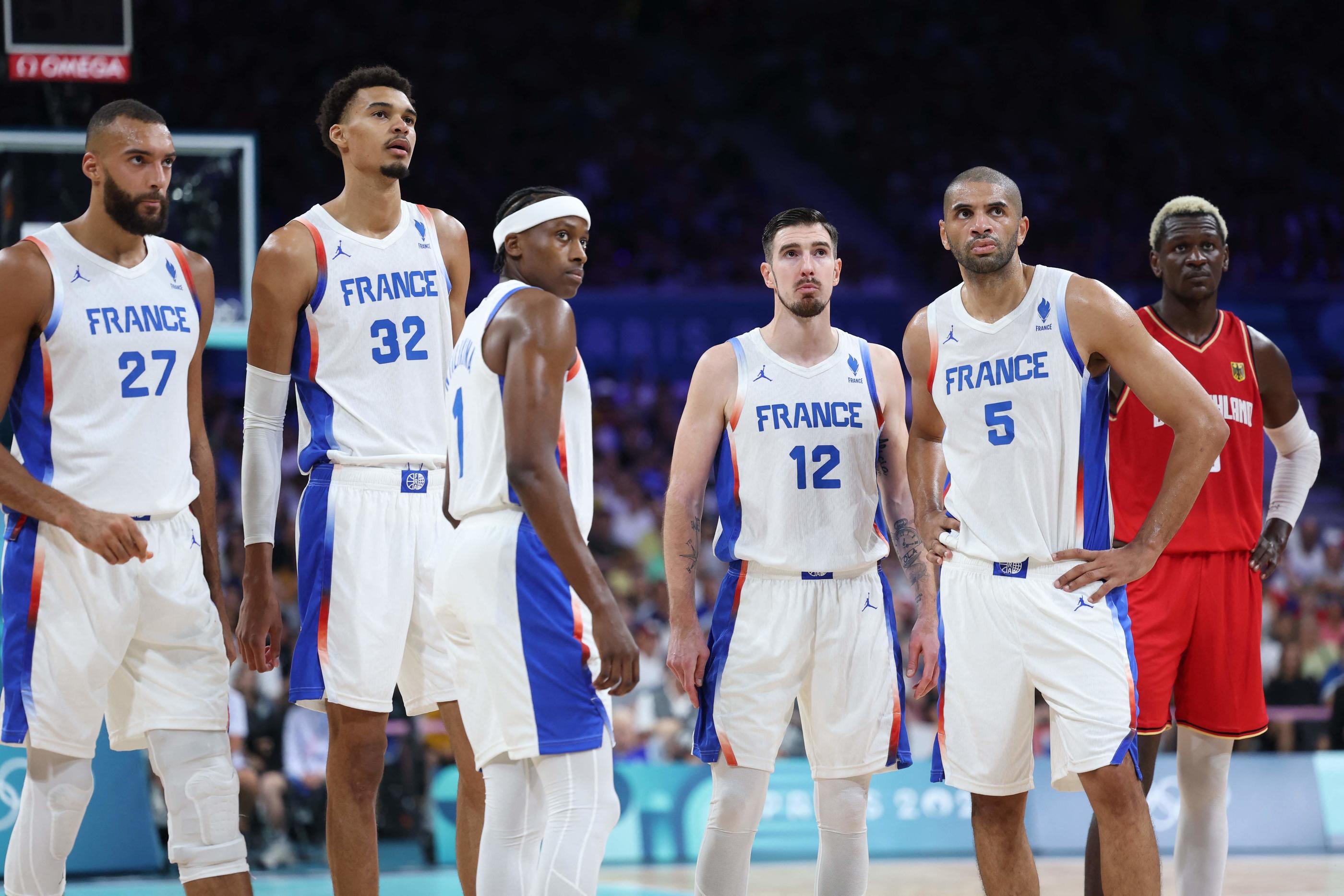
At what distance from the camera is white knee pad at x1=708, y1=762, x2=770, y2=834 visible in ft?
15.5

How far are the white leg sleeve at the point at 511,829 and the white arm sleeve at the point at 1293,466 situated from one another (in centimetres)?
327

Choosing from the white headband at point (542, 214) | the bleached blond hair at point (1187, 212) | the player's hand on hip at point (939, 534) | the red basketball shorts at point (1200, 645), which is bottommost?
the red basketball shorts at point (1200, 645)

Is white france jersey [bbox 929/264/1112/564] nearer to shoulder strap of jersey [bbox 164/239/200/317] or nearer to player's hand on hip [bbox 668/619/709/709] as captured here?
player's hand on hip [bbox 668/619/709/709]

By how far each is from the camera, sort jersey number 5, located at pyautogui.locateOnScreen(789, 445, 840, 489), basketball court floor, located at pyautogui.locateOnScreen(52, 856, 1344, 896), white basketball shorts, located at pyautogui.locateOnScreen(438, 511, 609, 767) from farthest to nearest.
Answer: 1. basketball court floor, located at pyautogui.locateOnScreen(52, 856, 1344, 896)
2. jersey number 5, located at pyautogui.locateOnScreen(789, 445, 840, 489)
3. white basketball shorts, located at pyautogui.locateOnScreen(438, 511, 609, 767)

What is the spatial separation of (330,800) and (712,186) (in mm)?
14491

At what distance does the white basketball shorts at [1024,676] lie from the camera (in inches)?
173

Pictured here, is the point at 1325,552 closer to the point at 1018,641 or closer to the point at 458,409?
the point at 1018,641

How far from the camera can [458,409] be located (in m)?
4.11

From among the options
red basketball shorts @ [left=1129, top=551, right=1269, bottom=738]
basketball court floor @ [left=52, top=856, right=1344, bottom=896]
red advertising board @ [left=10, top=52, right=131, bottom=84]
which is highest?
red advertising board @ [left=10, top=52, right=131, bottom=84]

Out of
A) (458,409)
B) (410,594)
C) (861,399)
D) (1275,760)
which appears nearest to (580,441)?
(458,409)

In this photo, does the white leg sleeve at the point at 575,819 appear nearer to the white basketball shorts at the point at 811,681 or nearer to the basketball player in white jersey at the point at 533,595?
the basketball player in white jersey at the point at 533,595

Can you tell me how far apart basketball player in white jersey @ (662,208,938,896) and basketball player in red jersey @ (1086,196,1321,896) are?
0.86 metres

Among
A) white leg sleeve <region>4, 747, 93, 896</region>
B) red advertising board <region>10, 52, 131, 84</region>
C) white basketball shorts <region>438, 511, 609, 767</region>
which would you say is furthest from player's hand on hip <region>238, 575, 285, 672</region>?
red advertising board <region>10, 52, 131, 84</region>

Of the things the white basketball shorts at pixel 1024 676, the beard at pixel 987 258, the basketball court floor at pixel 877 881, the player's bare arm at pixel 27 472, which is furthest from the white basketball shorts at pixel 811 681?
the basketball court floor at pixel 877 881
